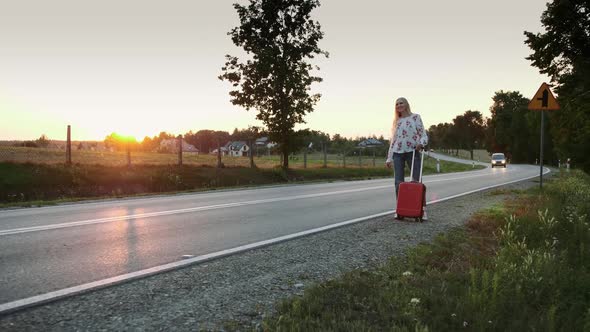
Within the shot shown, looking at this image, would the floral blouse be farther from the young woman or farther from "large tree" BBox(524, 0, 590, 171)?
"large tree" BBox(524, 0, 590, 171)

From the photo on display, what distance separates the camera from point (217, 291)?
11.2ft

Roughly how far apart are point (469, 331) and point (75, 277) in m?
3.17

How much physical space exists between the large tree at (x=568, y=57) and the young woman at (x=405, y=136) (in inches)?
401

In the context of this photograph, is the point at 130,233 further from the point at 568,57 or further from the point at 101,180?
the point at 568,57

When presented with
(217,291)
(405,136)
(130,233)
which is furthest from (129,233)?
(405,136)

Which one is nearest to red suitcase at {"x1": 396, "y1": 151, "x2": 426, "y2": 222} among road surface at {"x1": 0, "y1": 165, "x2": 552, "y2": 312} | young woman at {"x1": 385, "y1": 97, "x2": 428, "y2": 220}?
young woman at {"x1": 385, "y1": 97, "x2": 428, "y2": 220}

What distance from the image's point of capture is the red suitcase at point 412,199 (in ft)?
22.8

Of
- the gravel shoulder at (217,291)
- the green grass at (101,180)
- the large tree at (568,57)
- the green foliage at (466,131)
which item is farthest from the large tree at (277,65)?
the green foliage at (466,131)

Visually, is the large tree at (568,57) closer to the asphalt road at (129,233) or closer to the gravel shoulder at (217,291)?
the asphalt road at (129,233)

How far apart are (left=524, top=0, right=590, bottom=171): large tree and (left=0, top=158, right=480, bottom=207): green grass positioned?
41.6 feet

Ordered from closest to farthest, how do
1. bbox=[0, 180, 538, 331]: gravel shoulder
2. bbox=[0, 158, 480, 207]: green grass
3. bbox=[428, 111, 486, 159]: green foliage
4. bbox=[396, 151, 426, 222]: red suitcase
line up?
bbox=[0, 180, 538, 331]: gravel shoulder → bbox=[396, 151, 426, 222]: red suitcase → bbox=[0, 158, 480, 207]: green grass → bbox=[428, 111, 486, 159]: green foliage

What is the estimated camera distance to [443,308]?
10.1ft

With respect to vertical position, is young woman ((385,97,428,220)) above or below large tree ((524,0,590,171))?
below

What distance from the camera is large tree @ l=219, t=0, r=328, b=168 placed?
2208cm
